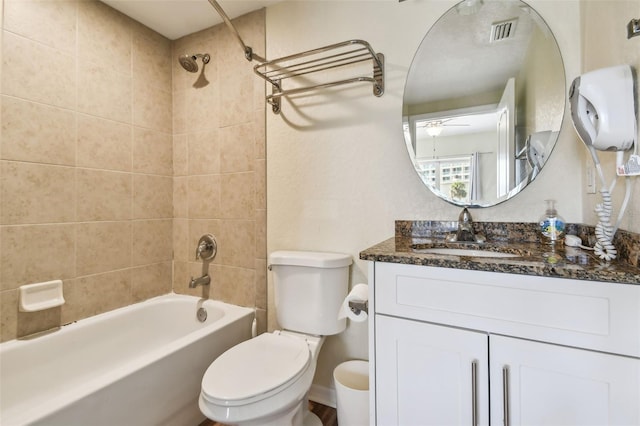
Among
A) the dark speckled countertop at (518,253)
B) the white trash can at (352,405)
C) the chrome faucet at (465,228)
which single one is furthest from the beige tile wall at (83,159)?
the chrome faucet at (465,228)

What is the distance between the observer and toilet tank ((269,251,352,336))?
4.69 feet

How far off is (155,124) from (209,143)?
409mm

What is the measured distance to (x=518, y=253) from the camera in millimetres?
1026

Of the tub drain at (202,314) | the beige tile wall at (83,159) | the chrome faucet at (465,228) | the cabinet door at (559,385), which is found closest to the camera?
the cabinet door at (559,385)

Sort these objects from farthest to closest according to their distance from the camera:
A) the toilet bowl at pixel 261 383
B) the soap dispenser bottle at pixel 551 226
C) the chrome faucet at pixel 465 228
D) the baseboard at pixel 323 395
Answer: the baseboard at pixel 323 395 → the chrome faucet at pixel 465 228 → the soap dispenser bottle at pixel 551 226 → the toilet bowl at pixel 261 383

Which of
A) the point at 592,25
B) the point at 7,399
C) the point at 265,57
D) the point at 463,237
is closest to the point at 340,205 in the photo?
the point at 463,237

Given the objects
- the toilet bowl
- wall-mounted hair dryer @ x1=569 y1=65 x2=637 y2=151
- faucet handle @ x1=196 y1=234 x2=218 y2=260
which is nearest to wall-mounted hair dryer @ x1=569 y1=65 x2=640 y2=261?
wall-mounted hair dryer @ x1=569 y1=65 x2=637 y2=151

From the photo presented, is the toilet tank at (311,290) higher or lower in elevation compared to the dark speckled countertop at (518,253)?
lower

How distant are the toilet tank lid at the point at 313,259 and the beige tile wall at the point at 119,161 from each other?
321 millimetres

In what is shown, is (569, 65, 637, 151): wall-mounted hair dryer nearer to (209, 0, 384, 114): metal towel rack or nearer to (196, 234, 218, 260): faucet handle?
(209, 0, 384, 114): metal towel rack

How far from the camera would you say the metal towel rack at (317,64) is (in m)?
1.40

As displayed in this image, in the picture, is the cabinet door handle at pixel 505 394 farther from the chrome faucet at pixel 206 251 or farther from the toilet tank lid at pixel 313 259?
the chrome faucet at pixel 206 251

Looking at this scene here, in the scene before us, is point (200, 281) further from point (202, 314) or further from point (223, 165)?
point (223, 165)

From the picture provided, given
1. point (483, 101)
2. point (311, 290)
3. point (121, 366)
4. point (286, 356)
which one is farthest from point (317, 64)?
point (121, 366)
